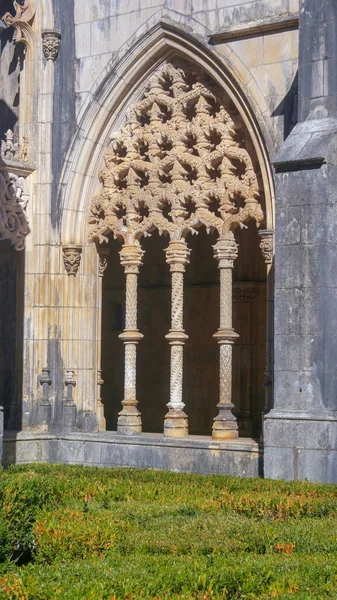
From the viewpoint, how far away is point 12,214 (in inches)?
527

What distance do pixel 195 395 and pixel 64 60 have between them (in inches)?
215

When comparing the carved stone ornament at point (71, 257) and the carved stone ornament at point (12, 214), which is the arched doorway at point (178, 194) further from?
the carved stone ornament at point (12, 214)

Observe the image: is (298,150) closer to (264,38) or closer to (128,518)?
(264,38)

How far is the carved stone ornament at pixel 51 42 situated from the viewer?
13.7 meters

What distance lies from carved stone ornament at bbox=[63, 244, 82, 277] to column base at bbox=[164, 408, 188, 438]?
2.00 m

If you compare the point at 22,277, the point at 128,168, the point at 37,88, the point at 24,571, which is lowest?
the point at 24,571

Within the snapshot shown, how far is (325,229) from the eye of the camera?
10555mm

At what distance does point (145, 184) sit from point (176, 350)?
196 centimetres

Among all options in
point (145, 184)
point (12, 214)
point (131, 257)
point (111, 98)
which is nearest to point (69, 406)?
point (131, 257)

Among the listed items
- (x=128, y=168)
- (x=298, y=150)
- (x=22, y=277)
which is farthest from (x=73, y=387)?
(x=298, y=150)

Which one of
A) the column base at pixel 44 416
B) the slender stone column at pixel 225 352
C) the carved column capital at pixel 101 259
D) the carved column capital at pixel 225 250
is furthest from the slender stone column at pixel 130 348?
the carved column capital at pixel 225 250

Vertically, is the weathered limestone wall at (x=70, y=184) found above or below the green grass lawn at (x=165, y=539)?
above

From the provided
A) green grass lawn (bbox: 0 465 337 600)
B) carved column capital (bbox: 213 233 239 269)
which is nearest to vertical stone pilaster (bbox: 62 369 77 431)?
carved column capital (bbox: 213 233 239 269)

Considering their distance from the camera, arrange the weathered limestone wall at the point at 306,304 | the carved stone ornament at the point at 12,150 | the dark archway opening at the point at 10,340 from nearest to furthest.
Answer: the weathered limestone wall at the point at 306,304 < the carved stone ornament at the point at 12,150 < the dark archway opening at the point at 10,340
